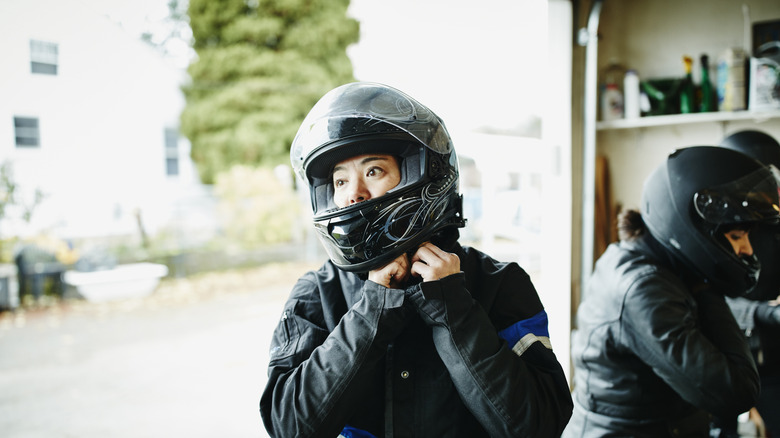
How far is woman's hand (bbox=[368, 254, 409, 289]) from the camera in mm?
901

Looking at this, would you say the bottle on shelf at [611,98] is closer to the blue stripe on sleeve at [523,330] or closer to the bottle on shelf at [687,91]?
the bottle on shelf at [687,91]

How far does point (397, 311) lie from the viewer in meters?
0.86

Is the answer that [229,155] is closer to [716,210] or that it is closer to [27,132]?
[27,132]

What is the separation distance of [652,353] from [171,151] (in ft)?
26.0

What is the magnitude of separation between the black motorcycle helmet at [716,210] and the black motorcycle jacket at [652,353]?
0.06m

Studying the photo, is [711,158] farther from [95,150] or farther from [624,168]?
[95,150]

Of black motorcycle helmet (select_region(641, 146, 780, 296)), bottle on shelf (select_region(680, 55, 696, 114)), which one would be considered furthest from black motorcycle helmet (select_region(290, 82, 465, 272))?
bottle on shelf (select_region(680, 55, 696, 114))

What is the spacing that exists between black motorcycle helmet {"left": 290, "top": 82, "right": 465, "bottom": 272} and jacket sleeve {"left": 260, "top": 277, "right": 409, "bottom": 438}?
10 centimetres

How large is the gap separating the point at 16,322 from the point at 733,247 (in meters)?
6.12

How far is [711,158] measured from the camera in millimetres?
1377

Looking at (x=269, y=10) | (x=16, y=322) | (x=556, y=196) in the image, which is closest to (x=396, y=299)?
(x=556, y=196)

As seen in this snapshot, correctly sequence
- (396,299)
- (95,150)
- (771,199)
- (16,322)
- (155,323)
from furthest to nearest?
→ (95,150) → (155,323) → (16,322) → (771,199) → (396,299)

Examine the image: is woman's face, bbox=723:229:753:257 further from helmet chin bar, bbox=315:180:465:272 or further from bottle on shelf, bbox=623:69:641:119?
bottle on shelf, bbox=623:69:641:119

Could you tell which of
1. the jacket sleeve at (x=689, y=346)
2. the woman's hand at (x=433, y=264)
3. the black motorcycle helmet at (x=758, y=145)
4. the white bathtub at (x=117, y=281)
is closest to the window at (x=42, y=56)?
the white bathtub at (x=117, y=281)
